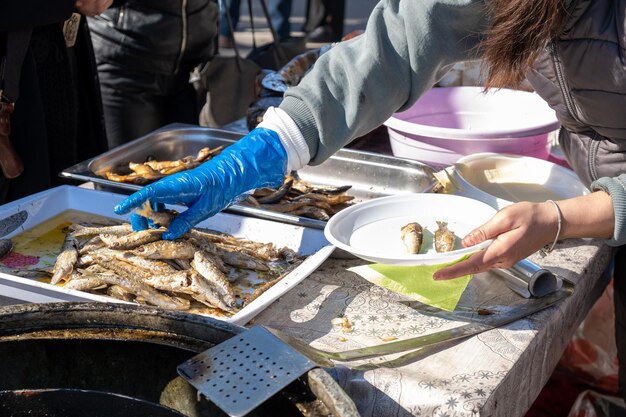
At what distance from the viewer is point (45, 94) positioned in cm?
302

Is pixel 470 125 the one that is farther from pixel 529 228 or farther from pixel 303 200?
pixel 529 228

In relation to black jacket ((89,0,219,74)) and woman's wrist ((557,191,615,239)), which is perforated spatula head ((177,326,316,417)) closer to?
woman's wrist ((557,191,615,239))


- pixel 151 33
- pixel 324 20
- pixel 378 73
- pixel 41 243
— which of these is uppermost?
pixel 378 73

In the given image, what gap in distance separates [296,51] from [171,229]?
2.79 m

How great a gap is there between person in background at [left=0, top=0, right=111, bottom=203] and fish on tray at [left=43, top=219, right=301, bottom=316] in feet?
3.00

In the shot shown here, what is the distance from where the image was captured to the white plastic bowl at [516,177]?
2275 mm

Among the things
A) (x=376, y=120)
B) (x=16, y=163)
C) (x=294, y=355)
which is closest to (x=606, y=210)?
(x=376, y=120)

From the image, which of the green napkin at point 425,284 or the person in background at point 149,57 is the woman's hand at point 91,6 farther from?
the green napkin at point 425,284

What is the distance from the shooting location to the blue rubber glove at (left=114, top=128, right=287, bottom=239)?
1.82 m

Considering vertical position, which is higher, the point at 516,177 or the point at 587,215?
the point at 587,215

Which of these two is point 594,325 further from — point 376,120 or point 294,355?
point 294,355

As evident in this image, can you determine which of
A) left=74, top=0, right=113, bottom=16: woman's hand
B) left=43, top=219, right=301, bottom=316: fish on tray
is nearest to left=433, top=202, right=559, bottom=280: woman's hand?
left=43, top=219, right=301, bottom=316: fish on tray

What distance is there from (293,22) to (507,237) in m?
8.49

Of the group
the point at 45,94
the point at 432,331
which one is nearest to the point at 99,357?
the point at 432,331
